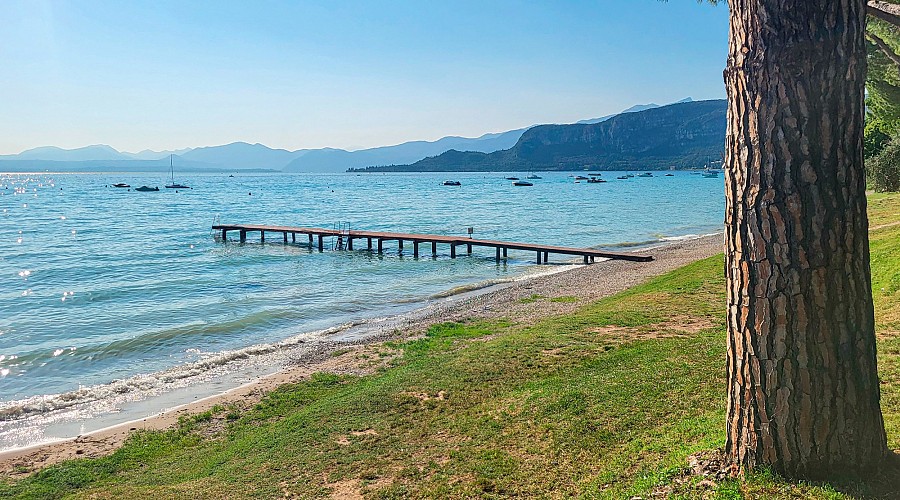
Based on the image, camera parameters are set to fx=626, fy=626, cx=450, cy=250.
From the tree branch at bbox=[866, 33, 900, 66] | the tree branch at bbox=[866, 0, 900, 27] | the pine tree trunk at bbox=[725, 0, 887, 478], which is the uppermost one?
the tree branch at bbox=[866, 33, 900, 66]

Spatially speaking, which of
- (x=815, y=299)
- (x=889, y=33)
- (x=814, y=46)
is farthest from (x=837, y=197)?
(x=889, y=33)

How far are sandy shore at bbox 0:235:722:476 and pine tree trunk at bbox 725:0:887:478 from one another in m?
8.62

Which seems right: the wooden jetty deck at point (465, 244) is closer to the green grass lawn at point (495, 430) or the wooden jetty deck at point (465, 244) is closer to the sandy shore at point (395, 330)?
the sandy shore at point (395, 330)

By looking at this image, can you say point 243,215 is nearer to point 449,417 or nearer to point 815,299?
point 449,417

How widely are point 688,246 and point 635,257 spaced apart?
20.3ft

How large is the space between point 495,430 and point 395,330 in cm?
896

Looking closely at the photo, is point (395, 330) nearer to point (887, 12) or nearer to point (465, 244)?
point (887, 12)

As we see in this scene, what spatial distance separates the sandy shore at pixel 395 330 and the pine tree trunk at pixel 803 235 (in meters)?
8.62

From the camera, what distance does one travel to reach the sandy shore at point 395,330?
9.34 metres

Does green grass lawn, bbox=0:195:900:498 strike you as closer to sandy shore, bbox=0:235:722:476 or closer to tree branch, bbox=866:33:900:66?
sandy shore, bbox=0:235:722:476

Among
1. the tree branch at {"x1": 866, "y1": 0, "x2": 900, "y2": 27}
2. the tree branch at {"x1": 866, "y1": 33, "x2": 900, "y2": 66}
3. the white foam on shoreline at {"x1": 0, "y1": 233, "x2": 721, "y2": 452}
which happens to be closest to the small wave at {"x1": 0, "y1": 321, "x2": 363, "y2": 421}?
the white foam on shoreline at {"x1": 0, "y1": 233, "x2": 721, "y2": 452}

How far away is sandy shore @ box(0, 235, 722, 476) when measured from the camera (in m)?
9.34

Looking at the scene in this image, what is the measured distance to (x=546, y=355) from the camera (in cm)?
1040

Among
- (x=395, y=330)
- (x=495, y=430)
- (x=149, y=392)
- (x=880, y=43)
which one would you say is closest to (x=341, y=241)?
(x=395, y=330)
